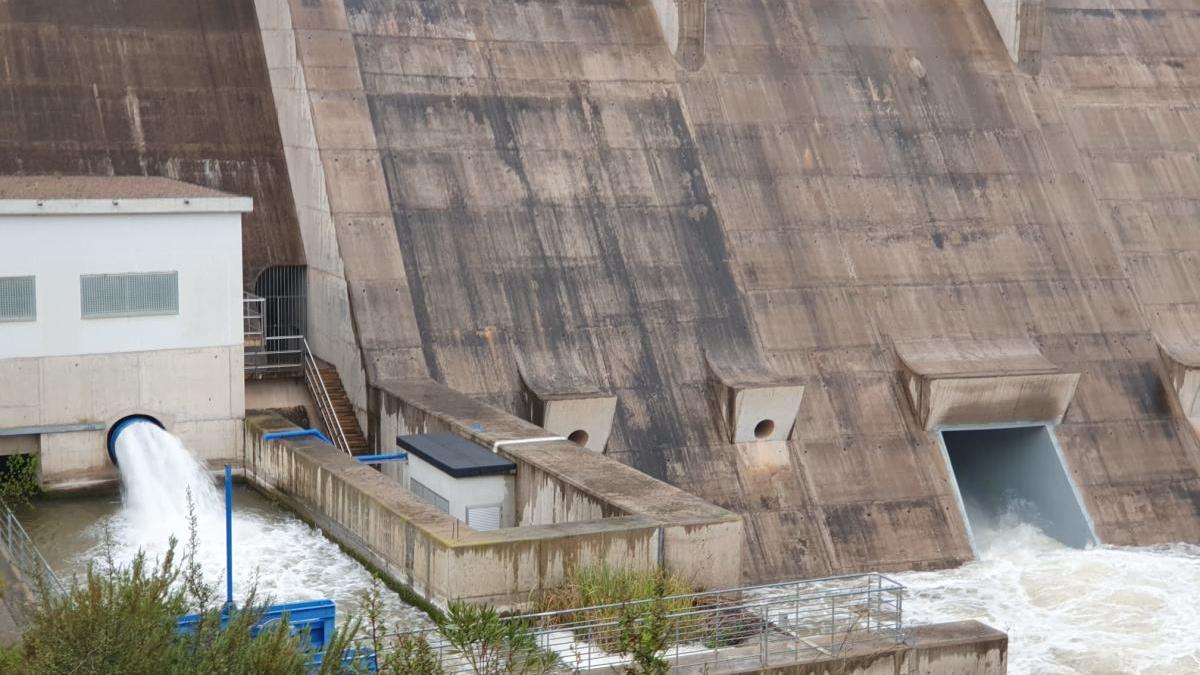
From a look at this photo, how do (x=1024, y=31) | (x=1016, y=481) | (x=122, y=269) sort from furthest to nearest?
(x=1024, y=31) < (x=1016, y=481) < (x=122, y=269)

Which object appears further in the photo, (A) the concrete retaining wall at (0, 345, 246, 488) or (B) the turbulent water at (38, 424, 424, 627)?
(A) the concrete retaining wall at (0, 345, 246, 488)

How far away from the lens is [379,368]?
983 inches

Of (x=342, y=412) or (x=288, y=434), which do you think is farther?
(x=342, y=412)

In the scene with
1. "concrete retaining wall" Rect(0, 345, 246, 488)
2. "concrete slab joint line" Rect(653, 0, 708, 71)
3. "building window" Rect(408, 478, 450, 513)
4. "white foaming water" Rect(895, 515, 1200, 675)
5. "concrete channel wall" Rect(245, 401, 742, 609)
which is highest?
"concrete slab joint line" Rect(653, 0, 708, 71)

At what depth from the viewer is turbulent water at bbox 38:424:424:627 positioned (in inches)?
745

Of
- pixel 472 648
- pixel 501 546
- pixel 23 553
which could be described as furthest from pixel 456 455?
pixel 472 648

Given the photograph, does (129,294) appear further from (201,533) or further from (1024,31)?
(1024,31)

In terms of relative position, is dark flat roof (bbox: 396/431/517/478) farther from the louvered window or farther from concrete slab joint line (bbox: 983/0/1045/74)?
concrete slab joint line (bbox: 983/0/1045/74)

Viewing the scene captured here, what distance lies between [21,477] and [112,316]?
8.13 feet

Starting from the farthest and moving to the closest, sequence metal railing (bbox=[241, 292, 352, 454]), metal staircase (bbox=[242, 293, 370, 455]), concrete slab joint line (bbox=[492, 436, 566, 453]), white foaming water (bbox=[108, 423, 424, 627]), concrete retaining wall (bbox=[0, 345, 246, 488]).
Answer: metal railing (bbox=[241, 292, 352, 454]), metal staircase (bbox=[242, 293, 370, 455]), concrete retaining wall (bbox=[0, 345, 246, 488]), concrete slab joint line (bbox=[492, 436, 566, 453]), white foaming water (bbox=[108, 423, 424, 627])

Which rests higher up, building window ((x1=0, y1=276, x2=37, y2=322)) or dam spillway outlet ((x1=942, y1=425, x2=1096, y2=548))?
building window ((x1=0, y1=276, x2=37, y2=322))

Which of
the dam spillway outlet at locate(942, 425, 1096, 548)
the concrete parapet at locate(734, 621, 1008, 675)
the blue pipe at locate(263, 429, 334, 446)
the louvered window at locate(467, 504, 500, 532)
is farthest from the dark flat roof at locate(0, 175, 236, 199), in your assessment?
the dam spillway outlet at locate(942, 425, 1096, 548)

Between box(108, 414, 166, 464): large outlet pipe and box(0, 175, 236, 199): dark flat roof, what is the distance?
3.06 m

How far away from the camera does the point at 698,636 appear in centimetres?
1661
